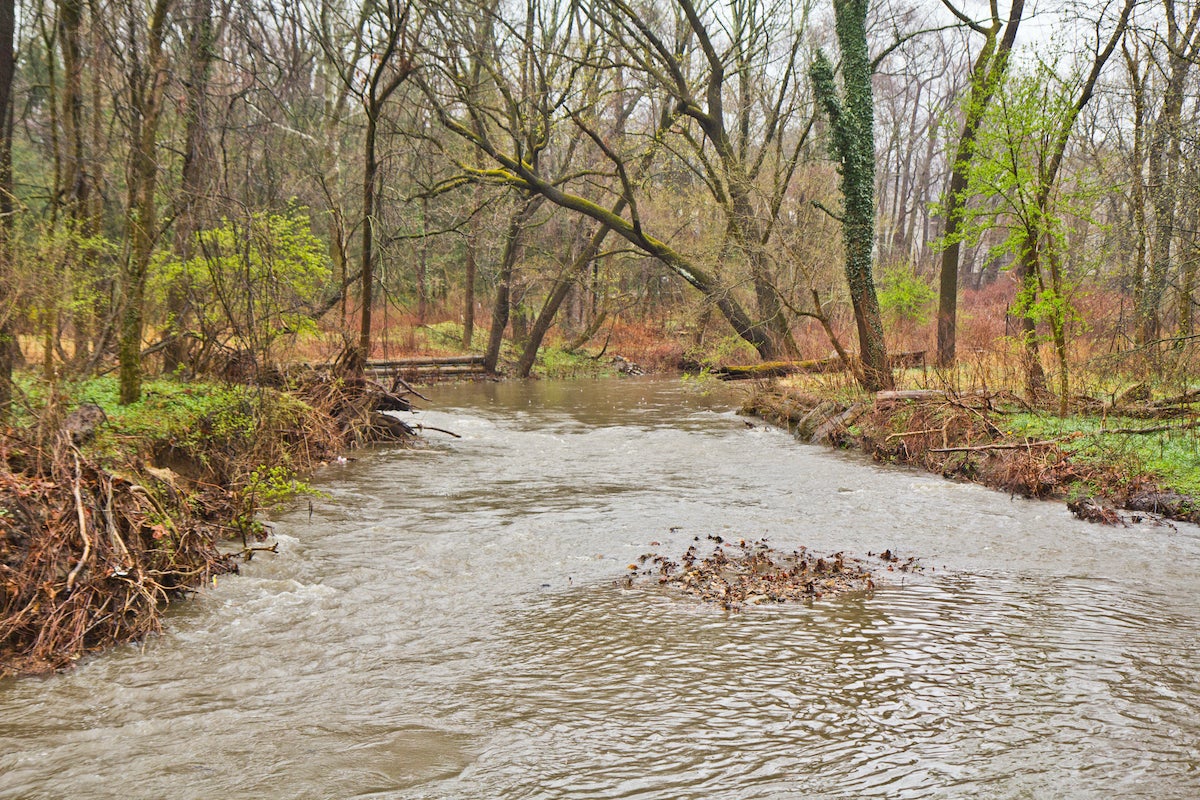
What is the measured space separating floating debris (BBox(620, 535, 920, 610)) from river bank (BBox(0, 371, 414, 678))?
3580 millimetres

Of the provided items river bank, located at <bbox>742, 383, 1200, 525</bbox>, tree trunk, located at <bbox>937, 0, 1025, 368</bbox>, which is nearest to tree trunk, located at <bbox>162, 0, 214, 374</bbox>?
river bank, located at <bbox>742, 383, 1200, 525</bbox>

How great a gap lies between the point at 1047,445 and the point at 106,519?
10280 mm

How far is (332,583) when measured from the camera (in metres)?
7.12

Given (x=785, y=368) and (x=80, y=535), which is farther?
(x=785, y=368)

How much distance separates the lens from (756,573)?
7402mm

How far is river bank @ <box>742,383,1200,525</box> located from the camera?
9570 millimetres

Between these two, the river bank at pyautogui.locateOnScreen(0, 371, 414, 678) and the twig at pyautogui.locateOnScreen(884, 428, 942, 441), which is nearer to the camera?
the river bank at pyautogui.locateOnScreen(0, 371, 414, 678)

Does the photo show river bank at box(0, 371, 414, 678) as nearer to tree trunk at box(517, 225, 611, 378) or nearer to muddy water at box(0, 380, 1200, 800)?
muddy water at box(0, 380, 1200, 800)

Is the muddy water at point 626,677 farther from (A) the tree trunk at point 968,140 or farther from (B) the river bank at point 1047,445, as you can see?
(A) the tree trunk at point 968,140

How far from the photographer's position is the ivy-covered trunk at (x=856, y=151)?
16484 mm

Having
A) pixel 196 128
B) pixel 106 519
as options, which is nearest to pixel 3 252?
pixel 196 128

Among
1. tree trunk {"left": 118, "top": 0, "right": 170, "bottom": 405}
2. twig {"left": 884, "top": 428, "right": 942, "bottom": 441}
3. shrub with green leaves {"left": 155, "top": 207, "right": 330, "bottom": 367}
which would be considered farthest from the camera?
twig {"left": 884, "top": 428, "right": 942, "bottom": 441}

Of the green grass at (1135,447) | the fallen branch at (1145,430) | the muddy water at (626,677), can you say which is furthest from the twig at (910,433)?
the muddy water at (626,677)

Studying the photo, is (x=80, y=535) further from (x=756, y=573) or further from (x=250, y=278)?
(x=756, y=573)
